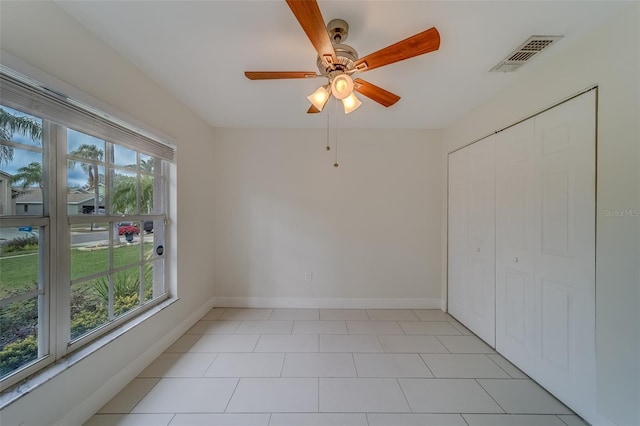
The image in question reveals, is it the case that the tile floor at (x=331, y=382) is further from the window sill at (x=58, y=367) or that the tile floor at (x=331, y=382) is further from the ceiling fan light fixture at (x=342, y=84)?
the ceiling fan light fixture at (x=342, y=84)

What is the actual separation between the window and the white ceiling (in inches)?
22.6

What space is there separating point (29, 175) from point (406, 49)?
83.3 inches

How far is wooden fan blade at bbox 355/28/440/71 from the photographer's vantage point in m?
1.11

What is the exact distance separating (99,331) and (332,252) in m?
2.29

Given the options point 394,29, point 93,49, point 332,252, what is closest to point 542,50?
point 394,29

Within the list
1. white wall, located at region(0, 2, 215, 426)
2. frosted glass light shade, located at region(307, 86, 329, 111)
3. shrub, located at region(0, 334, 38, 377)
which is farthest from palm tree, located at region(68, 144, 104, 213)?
frosted glass light shade, located at region(307, 86, 329, 111)

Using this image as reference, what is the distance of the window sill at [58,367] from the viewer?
110cm

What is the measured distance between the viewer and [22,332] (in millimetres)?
1212

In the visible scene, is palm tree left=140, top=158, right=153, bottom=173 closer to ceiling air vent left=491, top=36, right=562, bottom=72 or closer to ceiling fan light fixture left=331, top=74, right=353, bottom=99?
ceiling fan light fixture left=331, top=74, right=353, bottom=99

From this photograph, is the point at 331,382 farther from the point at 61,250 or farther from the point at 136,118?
the point at 136,118

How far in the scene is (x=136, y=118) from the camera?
1.80 metres

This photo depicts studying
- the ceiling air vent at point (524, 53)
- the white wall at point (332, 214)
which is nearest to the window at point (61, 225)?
the white wall at point (332, 214)

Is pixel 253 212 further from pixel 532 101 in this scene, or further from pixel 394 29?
pixel 532 101

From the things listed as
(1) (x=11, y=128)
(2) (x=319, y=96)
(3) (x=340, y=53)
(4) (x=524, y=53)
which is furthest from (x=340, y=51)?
(1) (x=11, y=128)
